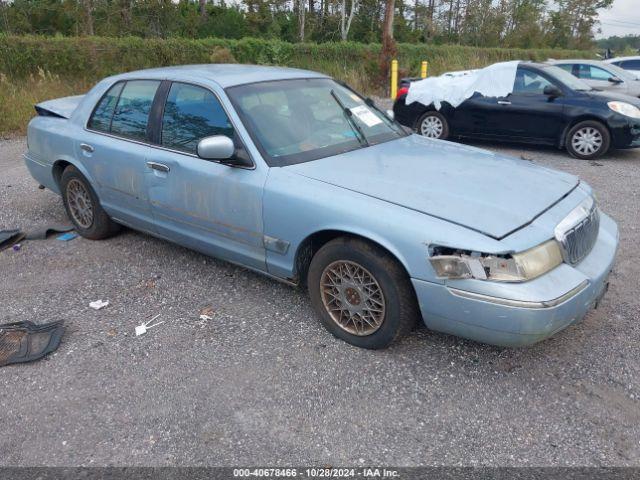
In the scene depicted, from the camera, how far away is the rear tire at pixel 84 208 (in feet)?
16.3

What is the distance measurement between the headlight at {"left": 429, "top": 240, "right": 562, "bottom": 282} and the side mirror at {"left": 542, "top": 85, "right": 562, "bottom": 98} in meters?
6.61

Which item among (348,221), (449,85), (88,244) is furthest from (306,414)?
(449,85)

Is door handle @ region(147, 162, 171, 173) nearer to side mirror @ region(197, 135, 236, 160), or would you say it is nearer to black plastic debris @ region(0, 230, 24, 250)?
side mirror @ region(197, 135, 236, 160)

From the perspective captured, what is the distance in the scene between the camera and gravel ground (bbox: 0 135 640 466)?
8.66 feet

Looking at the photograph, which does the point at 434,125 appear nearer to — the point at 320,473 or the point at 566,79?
the point at 566,79

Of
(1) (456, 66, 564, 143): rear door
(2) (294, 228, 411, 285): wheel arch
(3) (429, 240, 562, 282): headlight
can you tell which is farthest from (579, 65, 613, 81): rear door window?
(3) (429, 240, 562, 282): headlight

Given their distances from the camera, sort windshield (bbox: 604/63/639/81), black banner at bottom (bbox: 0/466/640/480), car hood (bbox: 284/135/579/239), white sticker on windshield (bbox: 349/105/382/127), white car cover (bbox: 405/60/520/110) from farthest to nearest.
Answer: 1. windshield (bbox: 604/63/639/81)
2. white car cover (bbox: 405/60/520/110)
3. white sticker on windshield (bbox: 349/105/382/127)
4. car hood (bbox: 284/135/579/239)
5. black banner at bottom (bbox: 0/466/640/480)

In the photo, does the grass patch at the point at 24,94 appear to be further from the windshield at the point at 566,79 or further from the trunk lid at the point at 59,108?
the windshield at the point at 566,79

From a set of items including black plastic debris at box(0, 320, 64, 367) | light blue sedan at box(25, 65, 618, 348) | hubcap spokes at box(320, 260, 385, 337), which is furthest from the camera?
black plastic debris at box(0, 320, 64, 367)

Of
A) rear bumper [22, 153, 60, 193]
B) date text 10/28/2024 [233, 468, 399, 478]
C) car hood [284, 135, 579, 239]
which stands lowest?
date text 10/28/2024 [233, 468, 399, 478]

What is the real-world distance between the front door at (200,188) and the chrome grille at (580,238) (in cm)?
183

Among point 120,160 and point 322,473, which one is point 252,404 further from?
point 120,160

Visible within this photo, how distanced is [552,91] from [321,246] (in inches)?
262

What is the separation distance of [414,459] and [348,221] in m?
1.30
